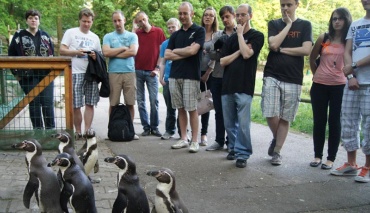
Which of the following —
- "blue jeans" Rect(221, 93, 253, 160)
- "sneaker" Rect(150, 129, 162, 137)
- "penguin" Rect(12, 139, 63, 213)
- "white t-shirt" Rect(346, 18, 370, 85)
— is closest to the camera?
"penguin" Rect(12, 139, 63, 213)

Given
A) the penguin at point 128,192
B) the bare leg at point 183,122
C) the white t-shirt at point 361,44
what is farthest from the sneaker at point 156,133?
the penguin at point 128,192

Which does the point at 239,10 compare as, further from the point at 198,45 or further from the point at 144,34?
the point at 144,34

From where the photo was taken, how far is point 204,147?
6988 millimetres

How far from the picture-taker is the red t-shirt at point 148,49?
7770 mm

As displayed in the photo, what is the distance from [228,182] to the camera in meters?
5.02

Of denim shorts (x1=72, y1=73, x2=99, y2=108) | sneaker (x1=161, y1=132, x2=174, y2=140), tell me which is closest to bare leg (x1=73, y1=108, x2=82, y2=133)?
denim shorts (x1=72, y1=73, x2=99, y2=108)

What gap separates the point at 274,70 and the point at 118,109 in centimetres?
302

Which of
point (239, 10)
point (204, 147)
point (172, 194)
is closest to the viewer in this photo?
point (172, 194)

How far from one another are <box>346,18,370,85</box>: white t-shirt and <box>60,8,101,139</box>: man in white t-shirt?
4.00 meters

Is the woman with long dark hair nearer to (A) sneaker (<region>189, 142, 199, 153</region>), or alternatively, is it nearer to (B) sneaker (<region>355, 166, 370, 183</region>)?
(B) sneaker (<region>355, 166, 370, 183</region>)

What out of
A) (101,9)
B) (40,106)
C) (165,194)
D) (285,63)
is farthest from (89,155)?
(101,9)

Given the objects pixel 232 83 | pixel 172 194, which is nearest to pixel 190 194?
pixel 172 194

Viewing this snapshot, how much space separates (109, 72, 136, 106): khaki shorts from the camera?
7.37 meters

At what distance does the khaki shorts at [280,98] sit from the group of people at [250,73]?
13 mm
